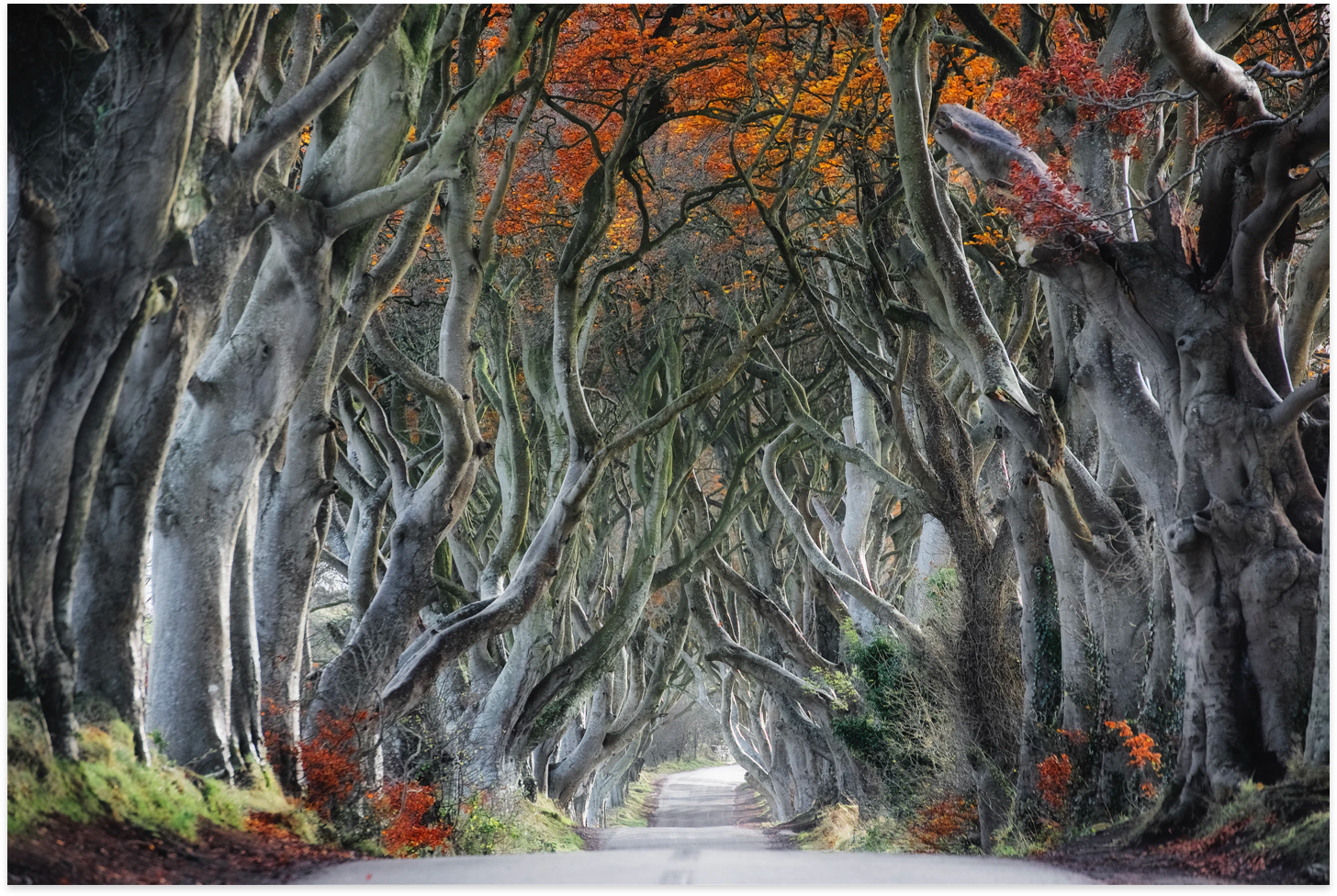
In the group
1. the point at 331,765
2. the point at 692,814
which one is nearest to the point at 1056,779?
the point at 331,765

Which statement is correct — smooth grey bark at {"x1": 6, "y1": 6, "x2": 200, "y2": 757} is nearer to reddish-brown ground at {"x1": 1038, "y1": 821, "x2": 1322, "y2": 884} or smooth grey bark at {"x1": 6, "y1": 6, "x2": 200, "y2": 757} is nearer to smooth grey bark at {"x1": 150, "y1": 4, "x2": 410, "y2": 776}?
smooth grey bark at {"x1": 150, "y1": 4, "x2": 410, "y2": 776}

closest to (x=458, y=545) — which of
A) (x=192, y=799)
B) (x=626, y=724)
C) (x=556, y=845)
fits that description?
(x=556, y=845)

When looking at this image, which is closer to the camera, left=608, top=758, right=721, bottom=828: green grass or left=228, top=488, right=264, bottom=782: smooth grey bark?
left=228, top=488, right=264, bottom=782: smooth grey bark

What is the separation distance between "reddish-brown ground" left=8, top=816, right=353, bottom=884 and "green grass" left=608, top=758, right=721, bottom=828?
24.3 meters

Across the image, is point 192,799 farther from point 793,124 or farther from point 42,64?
point 793,124

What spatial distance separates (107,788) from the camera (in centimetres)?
520

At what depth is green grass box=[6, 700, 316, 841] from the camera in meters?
4.65

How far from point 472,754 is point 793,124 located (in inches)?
338

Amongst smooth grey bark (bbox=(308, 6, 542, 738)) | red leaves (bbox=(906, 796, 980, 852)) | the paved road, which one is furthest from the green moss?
red leaves (bbox=(906, 796, 980, 852))

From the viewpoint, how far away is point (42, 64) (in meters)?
5.31

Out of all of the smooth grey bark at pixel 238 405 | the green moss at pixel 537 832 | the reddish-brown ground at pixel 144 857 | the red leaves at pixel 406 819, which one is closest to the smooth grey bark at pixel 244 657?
the smooth grey bark at pixel 238 405

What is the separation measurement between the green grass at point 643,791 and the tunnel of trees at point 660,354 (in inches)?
671

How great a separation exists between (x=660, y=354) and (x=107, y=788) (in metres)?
10.8
